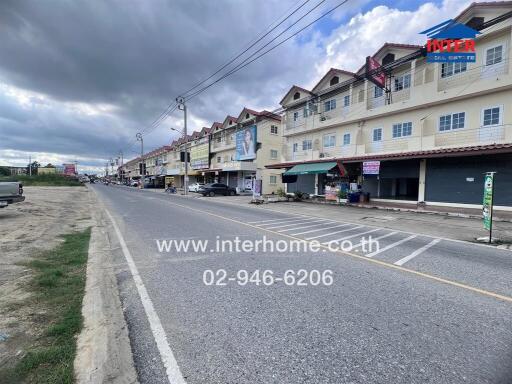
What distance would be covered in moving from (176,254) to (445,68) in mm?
20949

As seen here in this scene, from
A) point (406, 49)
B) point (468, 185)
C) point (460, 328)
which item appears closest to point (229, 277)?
point (460, 328)

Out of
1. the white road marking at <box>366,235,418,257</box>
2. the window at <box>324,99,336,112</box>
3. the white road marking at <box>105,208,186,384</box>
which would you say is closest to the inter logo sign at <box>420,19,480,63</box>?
the window at <box>324,99,336,112</box>

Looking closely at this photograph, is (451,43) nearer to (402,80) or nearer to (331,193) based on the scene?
(402,80)

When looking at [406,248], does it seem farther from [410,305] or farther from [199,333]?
[199,333]

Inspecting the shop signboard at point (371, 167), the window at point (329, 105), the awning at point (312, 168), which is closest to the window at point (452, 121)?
the shop signboard at point (371, 167)

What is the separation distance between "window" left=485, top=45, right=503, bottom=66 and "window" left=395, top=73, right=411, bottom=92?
184 inches

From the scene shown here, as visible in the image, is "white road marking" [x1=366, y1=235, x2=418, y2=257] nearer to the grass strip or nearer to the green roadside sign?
the green roadside sign

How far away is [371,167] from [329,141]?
7.08 m

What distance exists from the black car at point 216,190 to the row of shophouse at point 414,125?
8.32 metres

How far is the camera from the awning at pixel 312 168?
74.1 ft

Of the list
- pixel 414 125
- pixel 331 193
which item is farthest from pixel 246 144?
pixel 414 125

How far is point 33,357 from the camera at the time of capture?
2637 millimetres

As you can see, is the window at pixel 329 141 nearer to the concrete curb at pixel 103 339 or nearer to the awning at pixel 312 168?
the awning at pixel 312 168

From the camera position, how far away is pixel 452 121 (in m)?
17.6
